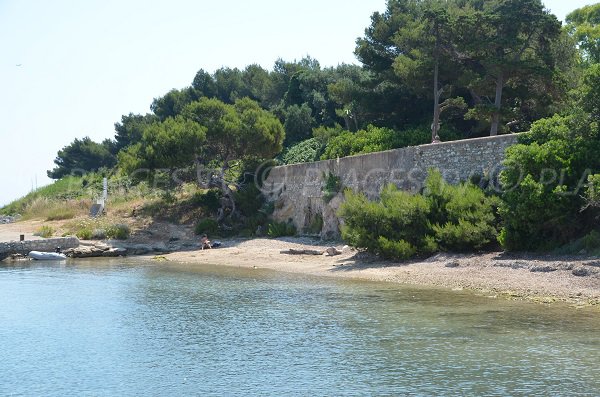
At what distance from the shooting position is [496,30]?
28.7 metres

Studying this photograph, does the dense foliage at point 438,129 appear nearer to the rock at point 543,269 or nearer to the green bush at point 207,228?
the green bush at point 207,228

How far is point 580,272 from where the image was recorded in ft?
56.0

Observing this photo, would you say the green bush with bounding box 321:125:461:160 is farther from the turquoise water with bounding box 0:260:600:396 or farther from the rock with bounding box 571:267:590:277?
the rock with bounding box 571:267:590:277

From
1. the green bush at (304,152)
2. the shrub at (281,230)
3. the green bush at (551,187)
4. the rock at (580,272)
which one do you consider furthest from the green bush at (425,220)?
the green bush at (304,152)

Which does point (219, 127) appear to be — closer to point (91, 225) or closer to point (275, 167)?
point (275, 167)

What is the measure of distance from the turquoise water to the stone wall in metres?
10.0

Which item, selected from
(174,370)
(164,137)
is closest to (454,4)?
(164,137)

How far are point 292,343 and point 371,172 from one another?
1418 cm

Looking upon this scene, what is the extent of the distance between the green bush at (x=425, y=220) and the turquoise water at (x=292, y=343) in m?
2.54

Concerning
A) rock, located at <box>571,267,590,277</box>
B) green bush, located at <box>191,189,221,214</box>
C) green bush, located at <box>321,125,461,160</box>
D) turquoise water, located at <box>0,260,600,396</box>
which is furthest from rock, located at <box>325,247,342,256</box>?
green bush, located at <box>191,189,221,214</box>

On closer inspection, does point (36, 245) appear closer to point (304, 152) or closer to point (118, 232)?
point (118, 232)

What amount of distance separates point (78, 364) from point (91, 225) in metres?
21.5

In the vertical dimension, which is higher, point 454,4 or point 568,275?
point 454,4

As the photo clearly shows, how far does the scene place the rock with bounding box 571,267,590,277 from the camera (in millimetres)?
17016
